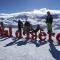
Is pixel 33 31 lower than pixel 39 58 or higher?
higher

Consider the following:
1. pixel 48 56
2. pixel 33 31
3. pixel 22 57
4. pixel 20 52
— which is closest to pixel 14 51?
pixel 20 52

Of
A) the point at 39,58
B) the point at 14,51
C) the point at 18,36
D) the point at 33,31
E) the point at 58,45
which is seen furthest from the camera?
the point at 18,36

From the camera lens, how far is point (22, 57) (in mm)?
11156

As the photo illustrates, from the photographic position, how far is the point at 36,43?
14.6 m

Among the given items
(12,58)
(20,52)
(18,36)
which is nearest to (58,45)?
(20,52)

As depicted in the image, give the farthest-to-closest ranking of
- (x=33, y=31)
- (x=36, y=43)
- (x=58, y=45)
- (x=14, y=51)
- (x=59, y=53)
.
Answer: (x=33, y=31) < (x=36, y=43) < (x=58, y=45) < (x=14, y=51) < (x=59, y=53)

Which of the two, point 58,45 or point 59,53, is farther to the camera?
point 58,45

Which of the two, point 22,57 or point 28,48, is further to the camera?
point 28,48

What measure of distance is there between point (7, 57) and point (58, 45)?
12.5 feet

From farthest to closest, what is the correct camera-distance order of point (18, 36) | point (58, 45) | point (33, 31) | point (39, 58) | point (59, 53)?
point (18, 36) → point (33, 31) → point (58, 45) → point (59, 53) → point (39, 58)

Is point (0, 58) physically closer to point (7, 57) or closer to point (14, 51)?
point (7, 57)

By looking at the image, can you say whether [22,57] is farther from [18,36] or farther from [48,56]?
[18,36]

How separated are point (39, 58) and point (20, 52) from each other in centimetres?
169

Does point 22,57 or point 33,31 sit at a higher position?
point 33,31
